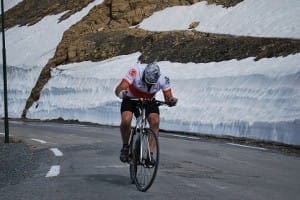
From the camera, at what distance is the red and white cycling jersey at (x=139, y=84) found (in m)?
8.62

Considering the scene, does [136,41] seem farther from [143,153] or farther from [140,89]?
[143,153]

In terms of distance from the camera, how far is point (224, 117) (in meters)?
22.4

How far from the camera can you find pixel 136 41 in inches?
1531

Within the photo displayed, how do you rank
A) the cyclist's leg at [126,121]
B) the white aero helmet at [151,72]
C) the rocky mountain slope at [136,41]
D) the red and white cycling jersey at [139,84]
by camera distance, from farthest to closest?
the rocky mountain slope at [136,41], the cyclist's leg at [126,121], the red and white cycling jersey at [139,84], the white aero helmet at [151,72]

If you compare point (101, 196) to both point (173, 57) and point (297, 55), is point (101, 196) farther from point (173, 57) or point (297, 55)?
point (173, 57)

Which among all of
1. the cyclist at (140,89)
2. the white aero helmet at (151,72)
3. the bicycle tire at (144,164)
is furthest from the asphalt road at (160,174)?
the white aero helmet at (151,72)

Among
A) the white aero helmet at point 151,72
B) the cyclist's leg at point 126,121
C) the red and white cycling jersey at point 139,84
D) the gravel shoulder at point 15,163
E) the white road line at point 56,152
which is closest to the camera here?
the white aero helmet at point 151,72

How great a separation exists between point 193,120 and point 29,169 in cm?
1357

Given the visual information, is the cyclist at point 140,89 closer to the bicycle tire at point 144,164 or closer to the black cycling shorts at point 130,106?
the black cycling shorts at point 130,106

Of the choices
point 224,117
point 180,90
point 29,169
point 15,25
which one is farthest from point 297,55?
point 15,25

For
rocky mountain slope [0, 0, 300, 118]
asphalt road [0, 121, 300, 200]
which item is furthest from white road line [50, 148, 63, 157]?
rocky mountain slope [0, 0, 300, 118]

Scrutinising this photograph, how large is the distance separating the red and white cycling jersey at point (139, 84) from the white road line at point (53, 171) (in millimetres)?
2232

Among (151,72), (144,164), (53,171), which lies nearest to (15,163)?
(53,171)

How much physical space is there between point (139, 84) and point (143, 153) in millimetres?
962
